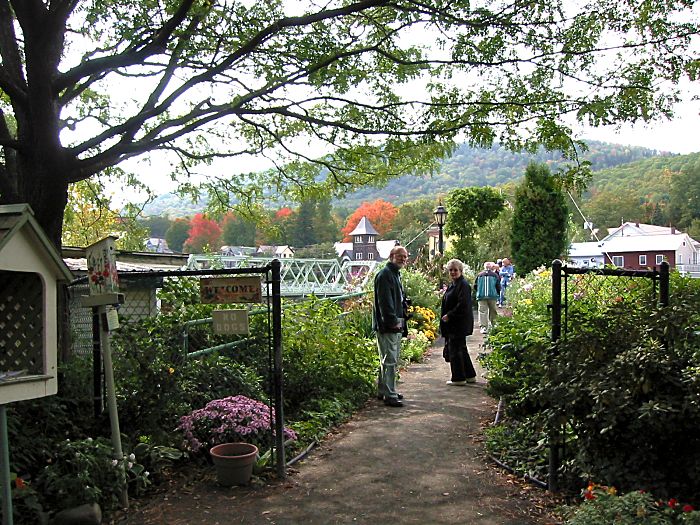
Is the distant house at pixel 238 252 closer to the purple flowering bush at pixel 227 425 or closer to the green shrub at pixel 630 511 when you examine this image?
the purple flowering bush at pixel 227 425

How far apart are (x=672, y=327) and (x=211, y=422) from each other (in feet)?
12.3

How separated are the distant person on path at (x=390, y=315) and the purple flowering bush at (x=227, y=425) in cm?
237

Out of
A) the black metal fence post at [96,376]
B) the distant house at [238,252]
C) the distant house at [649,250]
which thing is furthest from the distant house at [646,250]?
the black metal fence post at [96,376]

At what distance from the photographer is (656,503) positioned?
334cm

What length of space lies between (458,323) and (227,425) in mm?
4374

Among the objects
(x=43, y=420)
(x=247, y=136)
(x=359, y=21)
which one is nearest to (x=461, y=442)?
(x=43, y=420)

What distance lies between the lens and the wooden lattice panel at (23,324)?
359 centimetres

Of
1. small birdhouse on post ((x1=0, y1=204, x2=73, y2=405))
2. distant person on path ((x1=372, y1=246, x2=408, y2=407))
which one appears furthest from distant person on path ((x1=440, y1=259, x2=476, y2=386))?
small birdhouse on post ((x1=0, y1=204, x2=73, y2=405))

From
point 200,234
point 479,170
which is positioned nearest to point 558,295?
point 200,234

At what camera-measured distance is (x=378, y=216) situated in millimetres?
92062

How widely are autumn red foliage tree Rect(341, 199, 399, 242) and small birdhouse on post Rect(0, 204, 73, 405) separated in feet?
284

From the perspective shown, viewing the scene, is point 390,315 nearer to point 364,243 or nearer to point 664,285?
point 664,285

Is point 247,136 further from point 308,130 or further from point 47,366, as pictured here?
point 47,366

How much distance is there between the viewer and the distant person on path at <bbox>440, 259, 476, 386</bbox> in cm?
865
